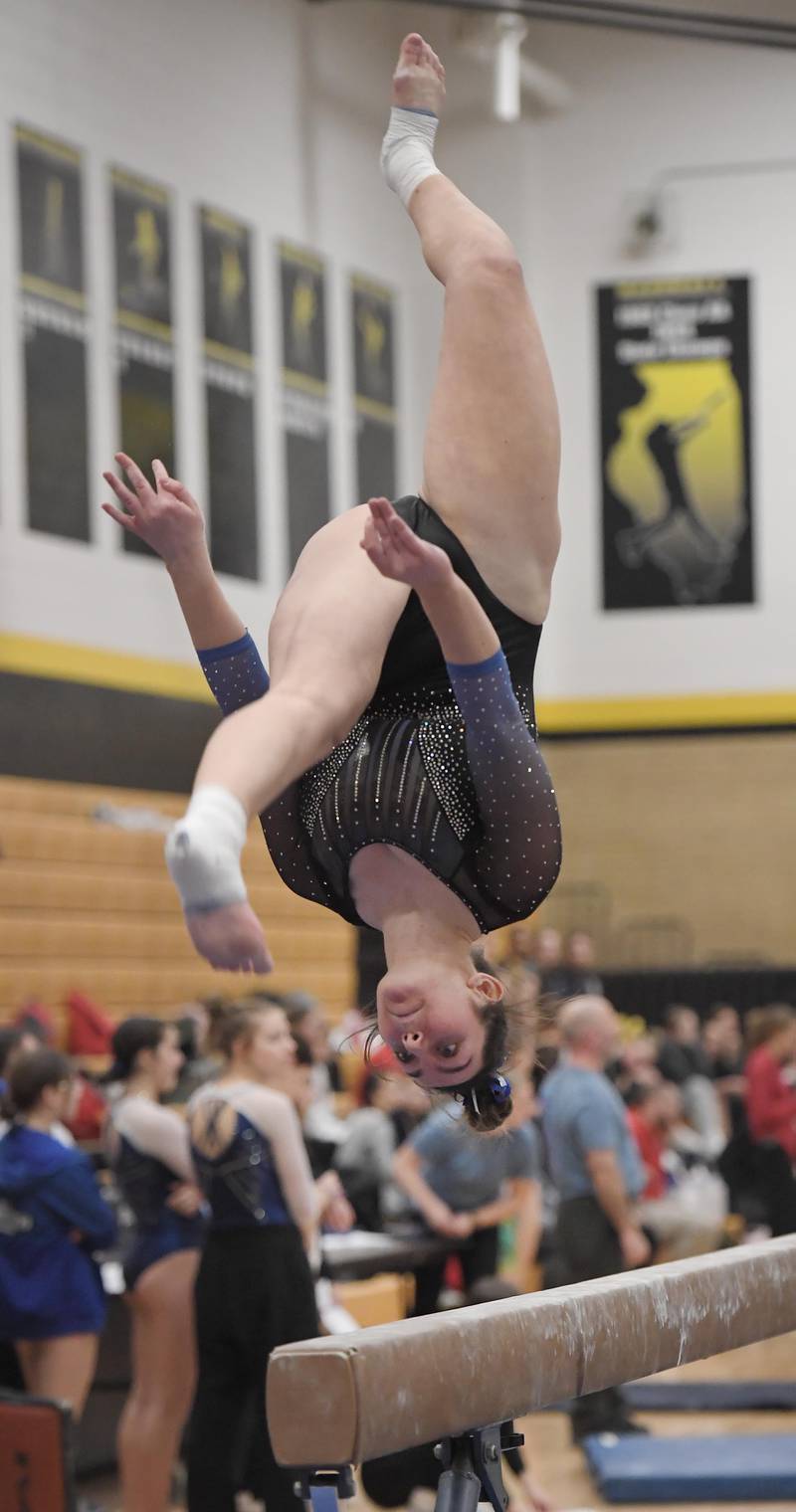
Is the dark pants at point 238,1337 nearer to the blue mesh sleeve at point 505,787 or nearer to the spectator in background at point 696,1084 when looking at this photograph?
the blue mesh sleeve at point 505,787

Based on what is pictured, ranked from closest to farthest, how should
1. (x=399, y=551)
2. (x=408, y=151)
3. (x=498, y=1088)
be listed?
(x=399, y=551)
(x=498, y=1088)
(x=408, y=151)

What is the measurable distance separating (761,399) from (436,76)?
14.0 meters

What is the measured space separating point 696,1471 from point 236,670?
4655 millimetres

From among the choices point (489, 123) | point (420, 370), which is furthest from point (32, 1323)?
point (489, 123)

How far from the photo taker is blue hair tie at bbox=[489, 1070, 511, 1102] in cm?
333

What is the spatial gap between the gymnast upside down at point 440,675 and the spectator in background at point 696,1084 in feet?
32.5

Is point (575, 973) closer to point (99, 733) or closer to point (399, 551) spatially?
point (99, 733)

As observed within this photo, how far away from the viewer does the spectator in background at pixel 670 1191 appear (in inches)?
396

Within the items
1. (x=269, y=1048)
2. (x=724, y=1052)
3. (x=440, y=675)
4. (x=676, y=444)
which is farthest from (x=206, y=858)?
(x=676, y=444)

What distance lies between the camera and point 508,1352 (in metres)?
3.17

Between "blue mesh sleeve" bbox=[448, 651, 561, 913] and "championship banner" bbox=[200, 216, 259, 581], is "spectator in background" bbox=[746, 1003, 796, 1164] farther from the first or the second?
"blue mesh sleeve" bbox=[448, 651, 561, 913]

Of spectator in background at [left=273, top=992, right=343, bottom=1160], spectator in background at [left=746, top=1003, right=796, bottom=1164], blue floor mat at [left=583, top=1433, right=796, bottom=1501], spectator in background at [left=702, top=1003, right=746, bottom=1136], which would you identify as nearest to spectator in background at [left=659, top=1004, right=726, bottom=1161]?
spectator in background at [left=702, top=1003, right=746, bottom=1136]

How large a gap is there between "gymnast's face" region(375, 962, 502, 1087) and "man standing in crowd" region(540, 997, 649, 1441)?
4.28 meters

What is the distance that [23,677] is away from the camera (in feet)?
39.4
